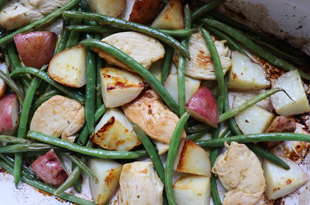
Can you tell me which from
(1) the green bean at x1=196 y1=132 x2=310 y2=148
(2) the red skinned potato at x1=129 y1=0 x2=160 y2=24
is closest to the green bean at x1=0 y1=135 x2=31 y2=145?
(2) the red skinned potato at x1=129 y1=0 x2=160 y2=24

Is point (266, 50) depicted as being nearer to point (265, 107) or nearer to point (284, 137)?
point (265, 107)

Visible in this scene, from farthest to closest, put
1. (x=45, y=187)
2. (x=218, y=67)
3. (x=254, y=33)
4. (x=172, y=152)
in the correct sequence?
1. (x=254, y=33)
2. (x=45, y=187)
3. (x=218, y=67)
4. (x=172, y=152)

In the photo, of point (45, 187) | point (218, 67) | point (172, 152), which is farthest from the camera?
point (45, 187)

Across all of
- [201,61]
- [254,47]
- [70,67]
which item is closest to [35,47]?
[70,67]

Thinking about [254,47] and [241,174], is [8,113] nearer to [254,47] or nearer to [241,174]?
[241,174]

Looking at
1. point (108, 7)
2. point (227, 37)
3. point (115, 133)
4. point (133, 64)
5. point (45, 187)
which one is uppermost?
point (108, 7)

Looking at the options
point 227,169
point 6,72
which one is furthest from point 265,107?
point 6,72

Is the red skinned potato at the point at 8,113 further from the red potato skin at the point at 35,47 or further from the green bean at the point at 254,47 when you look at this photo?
the green bean at the point at 254,47
